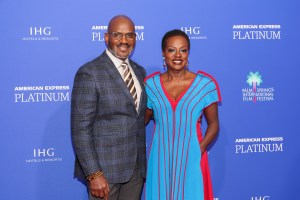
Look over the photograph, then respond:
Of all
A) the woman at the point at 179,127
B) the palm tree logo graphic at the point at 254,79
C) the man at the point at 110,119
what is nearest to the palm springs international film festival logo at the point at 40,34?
the man at the point at 110,119

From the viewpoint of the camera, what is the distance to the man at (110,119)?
2131 millimetres

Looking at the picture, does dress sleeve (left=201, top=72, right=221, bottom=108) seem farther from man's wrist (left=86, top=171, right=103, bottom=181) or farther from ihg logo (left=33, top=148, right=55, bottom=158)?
ihg logo (left=33, top=148, right=55, bottom=158)

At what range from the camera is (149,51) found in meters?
2.88

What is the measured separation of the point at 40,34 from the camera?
275 cm

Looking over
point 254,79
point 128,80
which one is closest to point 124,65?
point 128,80

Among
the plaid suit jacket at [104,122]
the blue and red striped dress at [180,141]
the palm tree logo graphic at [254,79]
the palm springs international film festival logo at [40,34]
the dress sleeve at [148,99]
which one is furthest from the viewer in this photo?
the palm tree logo graphic at [254,79]

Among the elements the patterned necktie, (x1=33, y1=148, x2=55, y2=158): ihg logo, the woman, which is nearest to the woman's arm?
the woman

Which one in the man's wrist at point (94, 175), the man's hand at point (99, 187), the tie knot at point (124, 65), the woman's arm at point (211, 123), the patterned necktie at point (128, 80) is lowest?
the man's hand at point (99, 187)

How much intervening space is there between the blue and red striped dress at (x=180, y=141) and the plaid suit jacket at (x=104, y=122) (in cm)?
13

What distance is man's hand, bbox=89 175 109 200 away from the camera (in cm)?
215

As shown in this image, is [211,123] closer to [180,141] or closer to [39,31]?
[180,141]

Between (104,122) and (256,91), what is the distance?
134cm

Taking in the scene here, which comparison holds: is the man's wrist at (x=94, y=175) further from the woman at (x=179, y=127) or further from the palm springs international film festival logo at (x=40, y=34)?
the palm springs international film festival logo at (x=40, y=34)
